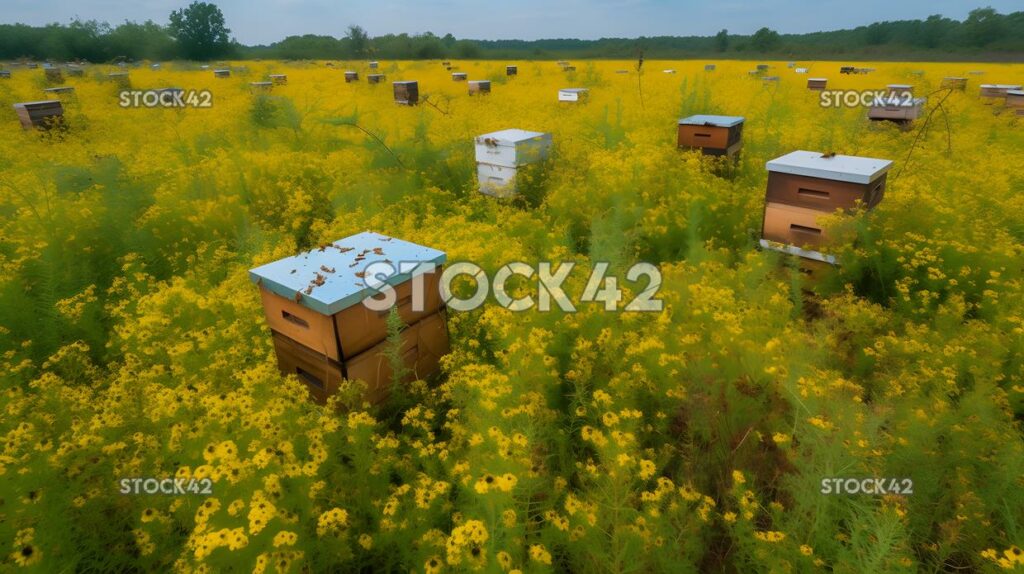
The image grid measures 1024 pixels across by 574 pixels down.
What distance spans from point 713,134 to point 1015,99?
9184 millimetres

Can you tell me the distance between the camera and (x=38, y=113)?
36.1ft

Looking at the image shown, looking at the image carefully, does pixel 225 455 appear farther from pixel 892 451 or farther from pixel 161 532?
pixel 892 451

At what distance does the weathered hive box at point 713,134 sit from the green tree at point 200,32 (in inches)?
2633

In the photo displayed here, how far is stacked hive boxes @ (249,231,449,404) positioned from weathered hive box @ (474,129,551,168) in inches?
139

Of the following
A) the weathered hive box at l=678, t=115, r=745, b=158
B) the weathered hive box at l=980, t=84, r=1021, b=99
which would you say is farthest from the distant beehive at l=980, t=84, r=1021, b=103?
the weathered hive box at l=678, t=115, r=745, b=158

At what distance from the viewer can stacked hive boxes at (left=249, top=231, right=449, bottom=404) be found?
3.11m

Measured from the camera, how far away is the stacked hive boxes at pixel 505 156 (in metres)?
6.99

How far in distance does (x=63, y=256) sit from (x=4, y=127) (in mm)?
10316

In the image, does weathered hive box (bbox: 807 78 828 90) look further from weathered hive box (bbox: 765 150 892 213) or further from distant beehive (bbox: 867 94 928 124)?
weathered hive box (bbox: 765 150 892 213)

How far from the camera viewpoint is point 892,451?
2.80m

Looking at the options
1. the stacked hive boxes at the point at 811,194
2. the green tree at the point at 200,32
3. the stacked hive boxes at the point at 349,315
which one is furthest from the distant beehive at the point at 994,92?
the green tree at the point at 200,32

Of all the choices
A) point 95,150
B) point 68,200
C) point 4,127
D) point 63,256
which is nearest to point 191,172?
point 68,200

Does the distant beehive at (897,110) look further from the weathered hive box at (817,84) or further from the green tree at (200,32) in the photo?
the green tree at (200,32)

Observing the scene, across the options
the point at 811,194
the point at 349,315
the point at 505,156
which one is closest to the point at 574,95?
the point at 505,156
